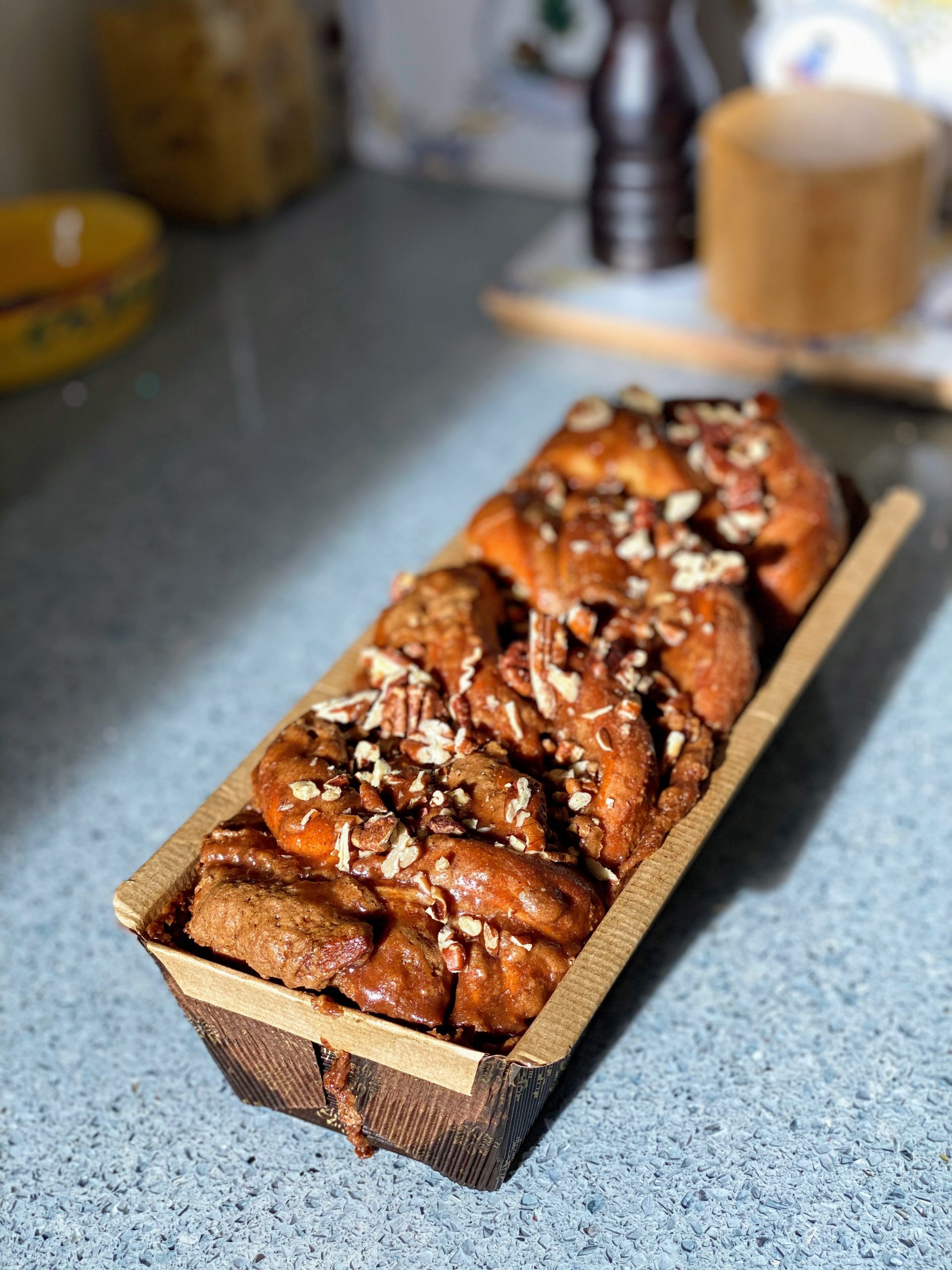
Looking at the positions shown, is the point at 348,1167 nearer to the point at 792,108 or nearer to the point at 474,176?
the point at 792,108

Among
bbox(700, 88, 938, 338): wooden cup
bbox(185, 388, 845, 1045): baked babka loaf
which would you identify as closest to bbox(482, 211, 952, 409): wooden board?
bbox(700, 88, 938, 338): wooden cup

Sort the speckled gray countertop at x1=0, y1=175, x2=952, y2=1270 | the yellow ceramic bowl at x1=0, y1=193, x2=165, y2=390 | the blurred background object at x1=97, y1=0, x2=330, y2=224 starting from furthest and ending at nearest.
A: the blurred background object at x1=97, y1=0, x2=330, y2=224
the yellow ceramic bowl at x1=0, y1=193, x2=165, y2=390
the speckled gray countertop at x1=0, y1=175, x2=952, y2=1270

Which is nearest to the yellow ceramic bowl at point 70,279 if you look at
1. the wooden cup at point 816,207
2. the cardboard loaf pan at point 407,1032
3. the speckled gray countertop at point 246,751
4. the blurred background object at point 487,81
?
the speckled gray countertop at point 246,751

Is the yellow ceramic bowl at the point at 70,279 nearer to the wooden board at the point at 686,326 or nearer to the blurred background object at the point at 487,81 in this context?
the wooden board at the point at 686,326

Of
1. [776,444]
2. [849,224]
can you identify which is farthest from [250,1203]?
[849,224]

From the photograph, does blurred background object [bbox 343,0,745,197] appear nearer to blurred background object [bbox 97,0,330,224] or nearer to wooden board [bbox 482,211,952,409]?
blurred background object [bbox 97,0,330,224]

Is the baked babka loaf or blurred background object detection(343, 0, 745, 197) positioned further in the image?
blurred background object detection(343, 0, 745, 197)

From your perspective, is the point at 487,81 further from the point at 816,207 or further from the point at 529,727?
the point at 529,727
